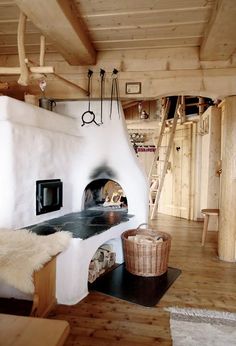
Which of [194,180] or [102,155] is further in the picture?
[194,180]

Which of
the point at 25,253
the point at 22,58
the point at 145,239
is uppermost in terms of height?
the point at 22,58

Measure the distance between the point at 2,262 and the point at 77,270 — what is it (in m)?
0.69

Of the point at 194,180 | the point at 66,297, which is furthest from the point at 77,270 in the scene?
the point at 194,180

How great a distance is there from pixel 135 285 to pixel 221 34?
2.41 meters

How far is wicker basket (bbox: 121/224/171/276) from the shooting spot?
287 cm

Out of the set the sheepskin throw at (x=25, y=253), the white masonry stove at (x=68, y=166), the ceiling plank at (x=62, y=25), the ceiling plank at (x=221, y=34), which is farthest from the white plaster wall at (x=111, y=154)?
the sheepskin throw at (x=25, y=253)

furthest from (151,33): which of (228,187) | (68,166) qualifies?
(228,187)

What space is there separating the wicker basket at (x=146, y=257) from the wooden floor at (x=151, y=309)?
240 millimetres

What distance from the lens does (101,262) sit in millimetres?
3027

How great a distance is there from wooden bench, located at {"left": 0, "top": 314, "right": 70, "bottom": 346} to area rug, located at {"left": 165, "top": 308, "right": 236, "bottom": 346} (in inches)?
38.6

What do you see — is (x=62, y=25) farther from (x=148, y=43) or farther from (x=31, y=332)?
(x=31, y=332)

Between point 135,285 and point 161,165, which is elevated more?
point 161,165

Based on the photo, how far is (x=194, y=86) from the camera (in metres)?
3.21

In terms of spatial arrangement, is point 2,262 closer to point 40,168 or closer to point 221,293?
point 40,168
